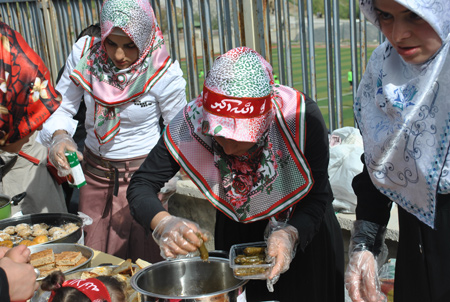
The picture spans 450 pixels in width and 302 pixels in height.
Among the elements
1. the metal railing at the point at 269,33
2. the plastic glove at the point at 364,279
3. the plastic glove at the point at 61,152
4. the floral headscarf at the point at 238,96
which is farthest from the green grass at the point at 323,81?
the plastic glove at the point at 364,279

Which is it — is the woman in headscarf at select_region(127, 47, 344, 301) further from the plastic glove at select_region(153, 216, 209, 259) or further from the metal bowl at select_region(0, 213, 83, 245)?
the metal bowl at select_region(0, 213, 83, 245)

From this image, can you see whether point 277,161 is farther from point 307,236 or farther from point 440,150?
point 440,150

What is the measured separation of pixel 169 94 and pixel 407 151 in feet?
5.28

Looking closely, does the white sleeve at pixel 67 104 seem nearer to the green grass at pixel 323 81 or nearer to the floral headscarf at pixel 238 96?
the floral headscarf at pixel 238 96

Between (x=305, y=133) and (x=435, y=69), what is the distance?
1.91 feet

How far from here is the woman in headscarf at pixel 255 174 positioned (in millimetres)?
1670

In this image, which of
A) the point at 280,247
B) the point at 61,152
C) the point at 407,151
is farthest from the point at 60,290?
the point at 61,152

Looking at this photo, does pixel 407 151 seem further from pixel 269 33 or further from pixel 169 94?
pixel 269 33

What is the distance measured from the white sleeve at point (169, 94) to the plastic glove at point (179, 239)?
1157 millimetres

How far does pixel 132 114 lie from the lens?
2799 mm

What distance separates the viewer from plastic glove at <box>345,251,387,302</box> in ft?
5.27

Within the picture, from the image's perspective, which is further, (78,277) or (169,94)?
(169,94)

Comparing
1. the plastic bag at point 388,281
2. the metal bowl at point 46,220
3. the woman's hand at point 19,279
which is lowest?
the plastic bag at point 388,281

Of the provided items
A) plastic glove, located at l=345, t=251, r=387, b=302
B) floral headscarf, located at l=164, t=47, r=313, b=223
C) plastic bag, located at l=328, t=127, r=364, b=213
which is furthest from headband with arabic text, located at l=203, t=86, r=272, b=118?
plastic bag, located at l=328, t=127, r=364, b=213
